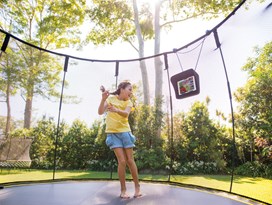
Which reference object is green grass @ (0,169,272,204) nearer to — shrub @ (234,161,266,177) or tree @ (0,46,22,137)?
shrub @ (234,161,266,177)

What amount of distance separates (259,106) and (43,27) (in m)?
7.31

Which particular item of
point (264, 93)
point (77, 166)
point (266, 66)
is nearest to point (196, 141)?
point (264, 93)

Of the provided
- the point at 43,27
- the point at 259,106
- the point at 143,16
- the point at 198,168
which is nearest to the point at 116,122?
the point at 198,168

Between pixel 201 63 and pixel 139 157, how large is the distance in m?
2.59

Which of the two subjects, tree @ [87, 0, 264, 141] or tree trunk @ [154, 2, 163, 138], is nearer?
tree trunk @ [154, 2, 163, 138]

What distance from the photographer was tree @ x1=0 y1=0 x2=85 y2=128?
324 inches

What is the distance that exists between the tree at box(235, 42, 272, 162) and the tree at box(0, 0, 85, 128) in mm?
5950

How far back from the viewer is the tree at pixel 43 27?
823 cm

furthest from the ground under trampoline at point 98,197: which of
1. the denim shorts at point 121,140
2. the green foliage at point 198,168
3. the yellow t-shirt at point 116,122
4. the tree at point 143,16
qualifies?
the tree at point 143,16

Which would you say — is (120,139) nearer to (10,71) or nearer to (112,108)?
(112,108)

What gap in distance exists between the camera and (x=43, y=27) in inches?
346

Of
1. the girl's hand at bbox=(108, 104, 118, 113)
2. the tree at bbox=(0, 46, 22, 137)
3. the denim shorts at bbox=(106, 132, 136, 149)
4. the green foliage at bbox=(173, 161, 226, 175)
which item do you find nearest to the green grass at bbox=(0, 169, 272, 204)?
the green foliage at bbox=(173, 161, 226, 175)

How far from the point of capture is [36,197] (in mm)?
2217

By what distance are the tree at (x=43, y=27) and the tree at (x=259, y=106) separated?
595 centimetres
